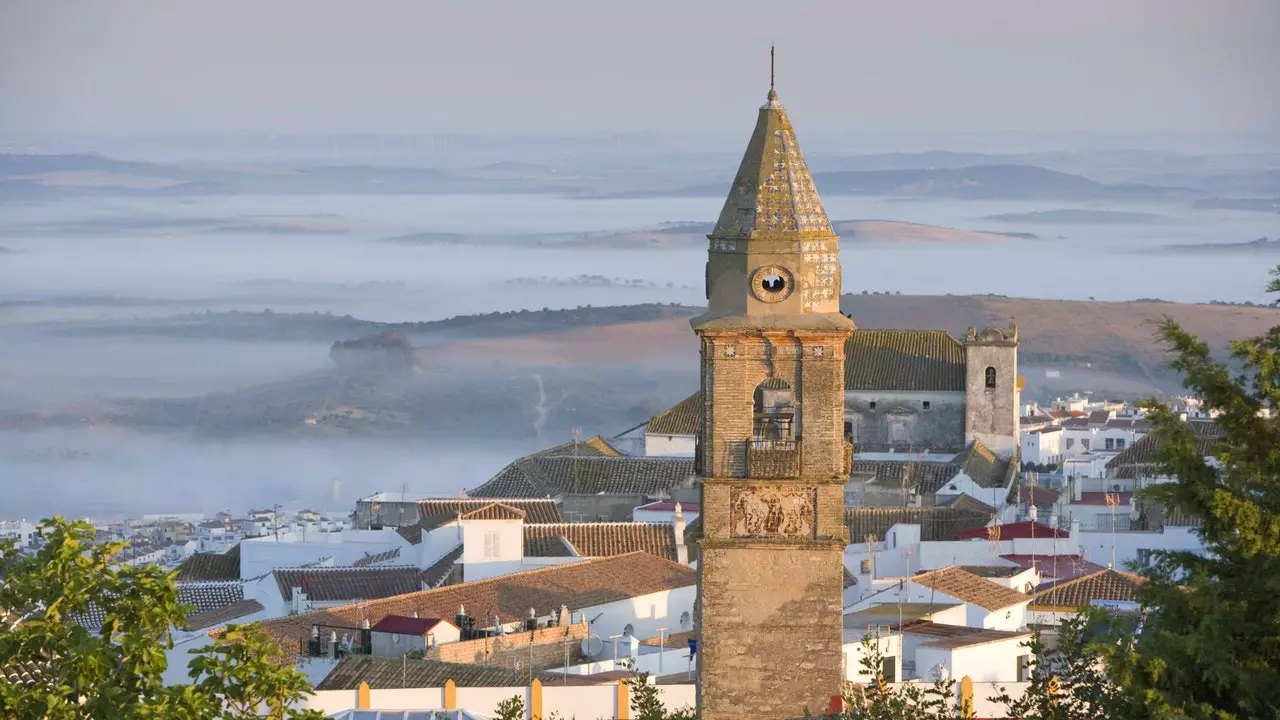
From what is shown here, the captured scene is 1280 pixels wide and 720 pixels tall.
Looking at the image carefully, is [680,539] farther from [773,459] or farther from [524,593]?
[773,459]

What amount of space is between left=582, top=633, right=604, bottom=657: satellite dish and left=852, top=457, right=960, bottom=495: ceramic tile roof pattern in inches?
892

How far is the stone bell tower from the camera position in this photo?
29234mm

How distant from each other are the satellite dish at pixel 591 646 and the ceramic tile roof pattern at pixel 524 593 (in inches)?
47.2

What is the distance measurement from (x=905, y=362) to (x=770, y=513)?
4498cm

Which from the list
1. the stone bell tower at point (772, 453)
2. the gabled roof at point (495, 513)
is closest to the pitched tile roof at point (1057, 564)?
the gabled roof at point (495, 513)

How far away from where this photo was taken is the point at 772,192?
29688 mm

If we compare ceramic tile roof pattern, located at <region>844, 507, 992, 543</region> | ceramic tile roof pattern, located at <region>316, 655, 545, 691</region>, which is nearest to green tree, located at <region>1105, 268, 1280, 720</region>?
ceramic tile roof pattern, located at <region>316, 655, 545, 691</region>

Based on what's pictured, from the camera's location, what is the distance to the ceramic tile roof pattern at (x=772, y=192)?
97.2 ft

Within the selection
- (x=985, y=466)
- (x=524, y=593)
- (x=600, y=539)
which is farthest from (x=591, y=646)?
(x=985, y=466)

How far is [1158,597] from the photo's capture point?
2067 cm

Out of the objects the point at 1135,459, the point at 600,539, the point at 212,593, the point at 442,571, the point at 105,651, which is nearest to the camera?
the point at 105,651

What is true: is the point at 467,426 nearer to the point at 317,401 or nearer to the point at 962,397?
the point at 317,401

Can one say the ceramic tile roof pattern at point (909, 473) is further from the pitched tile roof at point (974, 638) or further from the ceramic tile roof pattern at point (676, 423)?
the pitched tile roof at point (974, 638)

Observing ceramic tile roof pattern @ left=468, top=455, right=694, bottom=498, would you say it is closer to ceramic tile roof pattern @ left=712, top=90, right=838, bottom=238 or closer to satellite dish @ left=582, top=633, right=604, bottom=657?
satellite dish @ left=582, top=633, right=604, bottom=657
